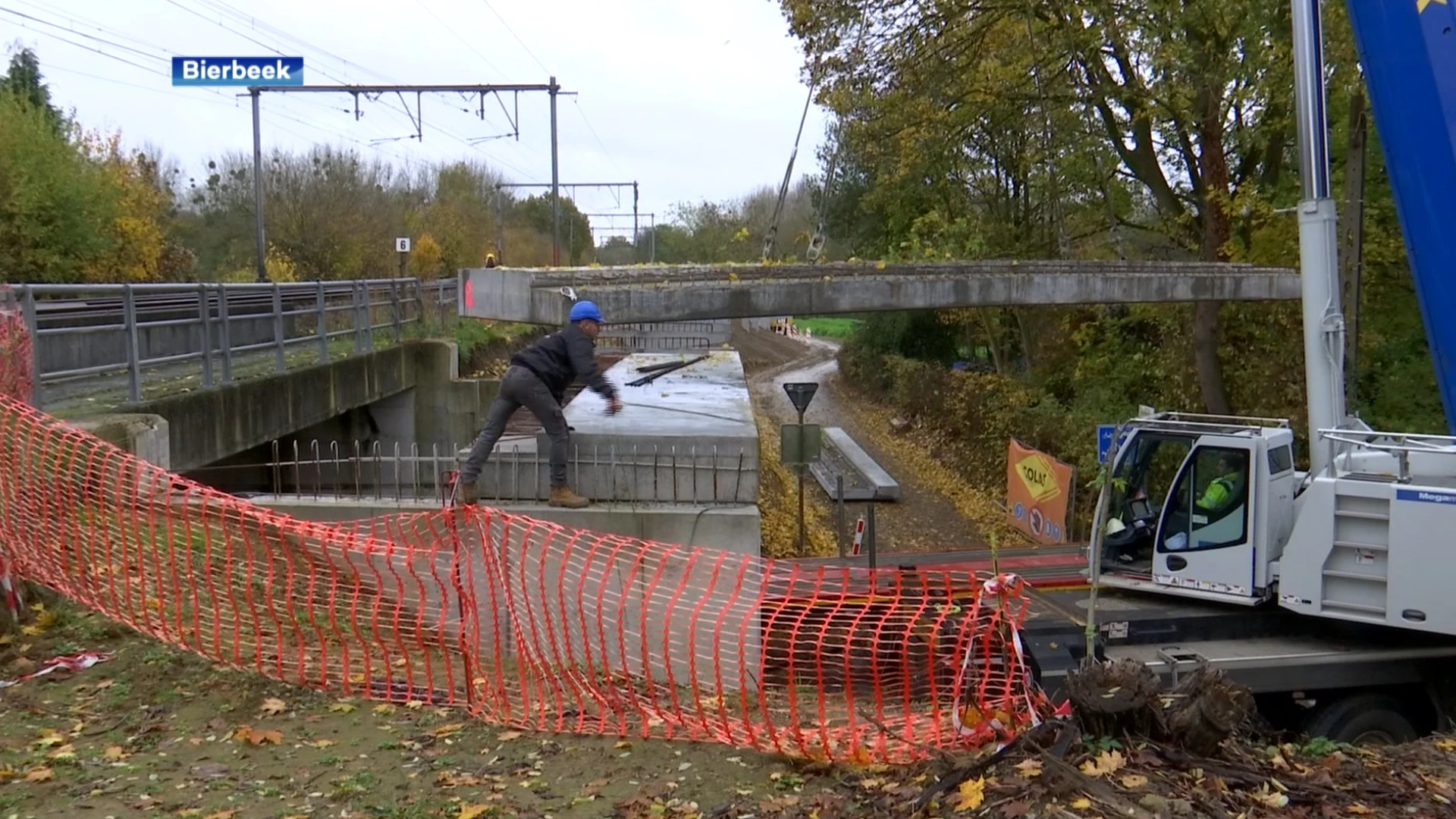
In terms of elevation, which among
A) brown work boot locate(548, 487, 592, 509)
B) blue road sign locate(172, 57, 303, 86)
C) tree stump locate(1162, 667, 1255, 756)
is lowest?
tree stump locate(1162, 667, 1255, 756)

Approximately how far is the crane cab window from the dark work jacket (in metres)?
4.17

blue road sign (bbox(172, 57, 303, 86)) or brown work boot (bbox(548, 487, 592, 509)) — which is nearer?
brown work boot (bbox(548, 487, 592, 509))

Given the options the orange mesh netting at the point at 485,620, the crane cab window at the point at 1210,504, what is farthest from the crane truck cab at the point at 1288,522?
the orange mesh netting at the point at 485,620

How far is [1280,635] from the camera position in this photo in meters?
7.57

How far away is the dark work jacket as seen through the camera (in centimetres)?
760

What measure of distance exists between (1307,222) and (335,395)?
1155 cm

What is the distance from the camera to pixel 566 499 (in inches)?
320

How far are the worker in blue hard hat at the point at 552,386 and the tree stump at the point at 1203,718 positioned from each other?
174 inches

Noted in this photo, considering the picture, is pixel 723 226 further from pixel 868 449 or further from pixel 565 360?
pixel 565 360

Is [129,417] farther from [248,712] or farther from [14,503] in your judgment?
[248,712]

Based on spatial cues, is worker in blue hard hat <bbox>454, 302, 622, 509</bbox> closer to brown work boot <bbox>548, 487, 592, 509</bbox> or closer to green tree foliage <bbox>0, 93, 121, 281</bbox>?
brown work boot <bbox>548, 487, 592, 509</bbox>

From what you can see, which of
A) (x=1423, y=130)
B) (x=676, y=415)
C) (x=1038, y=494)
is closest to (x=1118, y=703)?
(x=1423, y=130)

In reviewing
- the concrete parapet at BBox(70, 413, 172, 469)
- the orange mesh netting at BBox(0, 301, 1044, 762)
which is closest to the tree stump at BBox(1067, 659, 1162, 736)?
the orange mesh netting at BBox(0, 301, 1044, 762)

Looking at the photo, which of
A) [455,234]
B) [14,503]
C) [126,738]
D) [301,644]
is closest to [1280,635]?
[301,644]
